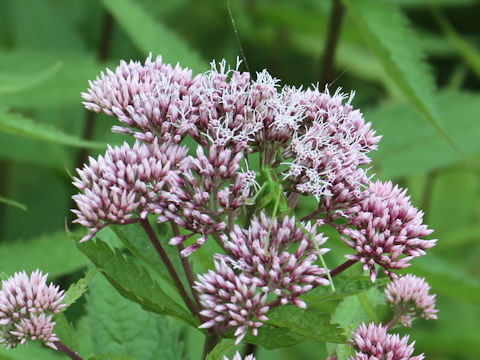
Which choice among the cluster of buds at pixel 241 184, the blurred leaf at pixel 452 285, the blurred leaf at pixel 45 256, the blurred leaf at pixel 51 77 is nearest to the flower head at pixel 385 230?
the cluster of buds at pixel 241 184

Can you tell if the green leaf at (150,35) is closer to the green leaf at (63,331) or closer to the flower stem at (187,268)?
the flower stem at (187,268)

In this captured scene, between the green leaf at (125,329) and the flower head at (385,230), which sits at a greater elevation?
the flower head at (385,230)

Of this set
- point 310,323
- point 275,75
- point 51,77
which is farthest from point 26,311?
point 275,75

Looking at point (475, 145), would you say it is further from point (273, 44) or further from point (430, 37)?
point (430, 37)

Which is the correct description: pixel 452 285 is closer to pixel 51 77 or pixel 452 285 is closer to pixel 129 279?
pixel 129 279

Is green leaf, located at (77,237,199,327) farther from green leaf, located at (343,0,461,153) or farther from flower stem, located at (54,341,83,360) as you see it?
green leaf, located at (343,0,461,153)

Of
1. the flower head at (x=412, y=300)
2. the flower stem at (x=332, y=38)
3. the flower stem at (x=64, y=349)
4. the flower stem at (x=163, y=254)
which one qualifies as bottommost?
the flower stem at (x=64, y=349)
